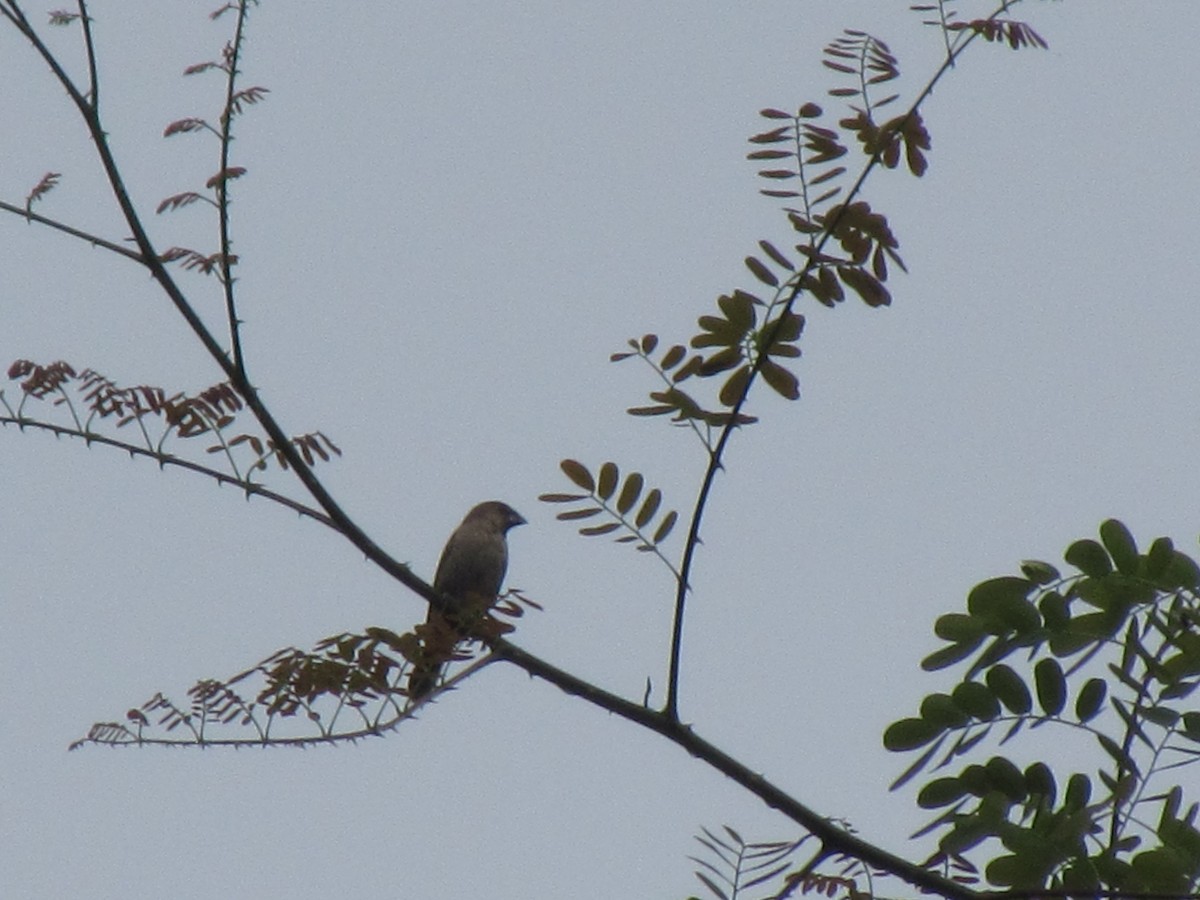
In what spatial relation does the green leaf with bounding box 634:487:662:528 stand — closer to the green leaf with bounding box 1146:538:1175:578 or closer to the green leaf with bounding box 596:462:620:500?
the green leaf with bounding box 596:462:620:500

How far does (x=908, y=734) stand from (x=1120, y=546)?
1.68 ft

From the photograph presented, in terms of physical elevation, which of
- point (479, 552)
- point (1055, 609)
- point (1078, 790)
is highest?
point (479, 552)

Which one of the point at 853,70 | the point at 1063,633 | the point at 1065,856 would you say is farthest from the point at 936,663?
the point at 853,70

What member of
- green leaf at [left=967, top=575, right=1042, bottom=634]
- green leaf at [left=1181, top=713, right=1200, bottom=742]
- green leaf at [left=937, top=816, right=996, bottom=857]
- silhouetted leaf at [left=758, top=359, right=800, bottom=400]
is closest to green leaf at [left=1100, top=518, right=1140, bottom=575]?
green leaf at [left=967, top=575, right=1042, bottom=634]

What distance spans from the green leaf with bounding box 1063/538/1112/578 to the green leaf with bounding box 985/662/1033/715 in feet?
0.78

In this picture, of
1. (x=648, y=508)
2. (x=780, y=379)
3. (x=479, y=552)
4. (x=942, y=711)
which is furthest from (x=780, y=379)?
(x=479, y=552)

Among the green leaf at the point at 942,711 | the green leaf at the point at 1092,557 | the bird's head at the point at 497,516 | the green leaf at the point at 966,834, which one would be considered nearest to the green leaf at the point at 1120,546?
the green leaf at the point at 1092,557

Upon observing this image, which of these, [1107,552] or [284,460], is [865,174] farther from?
[284,460]

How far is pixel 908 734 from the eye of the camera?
296cm

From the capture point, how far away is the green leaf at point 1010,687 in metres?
2.99

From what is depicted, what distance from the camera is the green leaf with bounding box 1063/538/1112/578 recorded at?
2920mm

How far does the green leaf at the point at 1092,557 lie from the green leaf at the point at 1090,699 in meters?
0.20

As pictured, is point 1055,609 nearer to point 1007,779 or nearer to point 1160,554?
point 1160,554

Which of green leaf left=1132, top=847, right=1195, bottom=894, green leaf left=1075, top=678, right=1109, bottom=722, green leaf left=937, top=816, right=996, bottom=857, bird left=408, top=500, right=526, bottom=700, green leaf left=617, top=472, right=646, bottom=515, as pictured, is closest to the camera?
green leaf left=1132, top=847, right=1195, bottom=894
